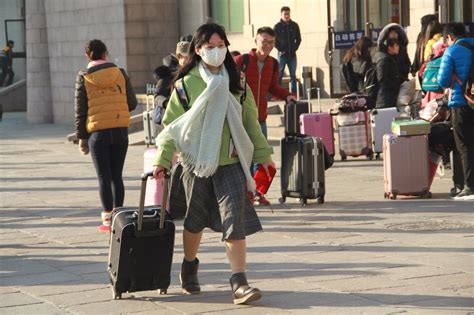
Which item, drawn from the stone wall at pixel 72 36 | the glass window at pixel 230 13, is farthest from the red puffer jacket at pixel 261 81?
the stone wall at pixel 72 36

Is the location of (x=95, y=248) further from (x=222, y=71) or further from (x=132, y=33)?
(x=132, y=33)

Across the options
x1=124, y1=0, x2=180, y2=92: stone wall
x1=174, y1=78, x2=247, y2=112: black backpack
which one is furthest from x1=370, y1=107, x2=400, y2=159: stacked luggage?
x1=124, y1=0, x2=180, y2=92: stone wall

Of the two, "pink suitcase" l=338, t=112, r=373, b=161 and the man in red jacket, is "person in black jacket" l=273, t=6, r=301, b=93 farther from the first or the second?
the man in red jacket

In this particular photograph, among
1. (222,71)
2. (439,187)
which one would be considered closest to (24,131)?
(439,187)

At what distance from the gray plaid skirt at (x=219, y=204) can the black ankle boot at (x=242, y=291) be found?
0.26 m

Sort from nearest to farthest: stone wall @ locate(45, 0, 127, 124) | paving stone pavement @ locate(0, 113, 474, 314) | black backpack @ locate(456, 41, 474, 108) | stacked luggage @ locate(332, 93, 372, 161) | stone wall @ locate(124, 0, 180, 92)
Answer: paving stone pavement @ locate(0, 113, 474, 314) → black backpack @ locate(456, 41, 474, 108) → stacked luggage @ locate(332, 93, 372, 161) → stone wall @ locate(124, 0, 180, 92) → stone wall @ locate(45, 0, 127, 124)

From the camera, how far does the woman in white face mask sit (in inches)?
332

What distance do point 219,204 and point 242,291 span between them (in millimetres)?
615

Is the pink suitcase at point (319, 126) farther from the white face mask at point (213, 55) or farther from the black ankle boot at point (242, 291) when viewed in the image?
the black ankle boot at point (242, 291)

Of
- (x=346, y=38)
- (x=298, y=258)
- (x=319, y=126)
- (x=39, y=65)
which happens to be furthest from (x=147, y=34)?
(x=298, y=258)

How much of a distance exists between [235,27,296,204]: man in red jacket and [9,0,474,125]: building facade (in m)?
8.19

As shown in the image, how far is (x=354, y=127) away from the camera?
707 inches

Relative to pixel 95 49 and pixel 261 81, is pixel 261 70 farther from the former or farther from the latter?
pixel 95 49

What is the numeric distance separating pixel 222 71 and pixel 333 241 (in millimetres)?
2668
